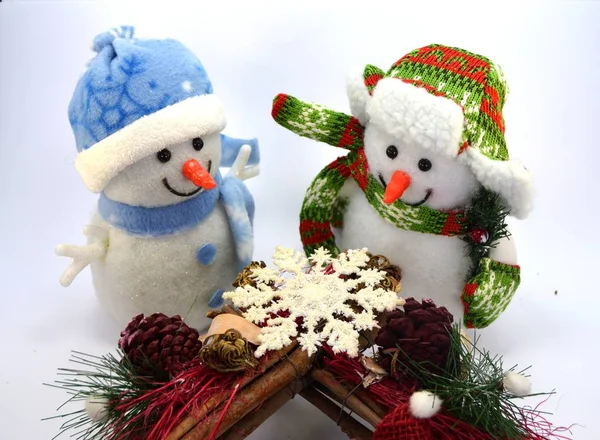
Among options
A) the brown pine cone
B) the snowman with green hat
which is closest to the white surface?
the snowman with green hat

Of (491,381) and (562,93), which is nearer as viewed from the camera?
(491,381)

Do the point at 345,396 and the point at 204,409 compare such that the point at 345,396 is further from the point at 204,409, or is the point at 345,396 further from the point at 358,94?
the point at 358,94

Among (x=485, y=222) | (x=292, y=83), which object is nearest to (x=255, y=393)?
(x=485, y=222)

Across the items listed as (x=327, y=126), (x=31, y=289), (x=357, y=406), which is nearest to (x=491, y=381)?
(x=357, y=406)

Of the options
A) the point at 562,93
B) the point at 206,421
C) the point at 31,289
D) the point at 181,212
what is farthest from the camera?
the point at 562,93

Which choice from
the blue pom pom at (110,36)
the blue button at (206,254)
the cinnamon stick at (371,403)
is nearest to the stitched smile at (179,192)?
the blue button at (206,254)

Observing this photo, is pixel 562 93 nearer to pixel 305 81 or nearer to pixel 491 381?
pixel 305 81

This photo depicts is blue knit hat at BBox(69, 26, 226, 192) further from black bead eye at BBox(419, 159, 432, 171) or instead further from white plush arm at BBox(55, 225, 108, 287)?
black bead eye at BBox(419, 159, 432, 171)
